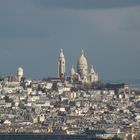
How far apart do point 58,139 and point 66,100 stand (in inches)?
1878

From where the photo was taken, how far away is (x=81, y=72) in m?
150

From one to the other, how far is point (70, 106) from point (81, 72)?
98.9 feet

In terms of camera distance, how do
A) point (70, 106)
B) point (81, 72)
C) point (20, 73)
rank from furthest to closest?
point (20, 73), point (81, 72), point (70, 106)

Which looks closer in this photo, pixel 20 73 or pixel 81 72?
pixel 81 72

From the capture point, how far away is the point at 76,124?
320 feet

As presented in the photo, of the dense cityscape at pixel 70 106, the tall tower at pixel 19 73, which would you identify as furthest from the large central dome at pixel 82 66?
the tall tower at pixel 19 73

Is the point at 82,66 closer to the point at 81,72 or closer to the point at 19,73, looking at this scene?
the point at 81,72

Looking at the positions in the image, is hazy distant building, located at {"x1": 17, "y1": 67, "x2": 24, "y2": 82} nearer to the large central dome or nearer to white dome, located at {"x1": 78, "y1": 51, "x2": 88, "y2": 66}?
the large central dome

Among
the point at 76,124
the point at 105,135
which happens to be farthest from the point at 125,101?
the point at 105,135

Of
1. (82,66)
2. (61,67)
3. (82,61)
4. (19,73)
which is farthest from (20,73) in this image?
(82,66)

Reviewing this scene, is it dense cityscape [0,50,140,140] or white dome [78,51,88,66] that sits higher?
white dome [78,51,88,66]

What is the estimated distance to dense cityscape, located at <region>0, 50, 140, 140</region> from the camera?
8919 cm

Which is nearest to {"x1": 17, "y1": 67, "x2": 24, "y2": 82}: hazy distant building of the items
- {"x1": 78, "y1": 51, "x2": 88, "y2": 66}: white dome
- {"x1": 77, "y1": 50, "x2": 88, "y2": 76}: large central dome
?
{"x1": 77, "y1": 50, "x2": 88, "y2": 76}: large central dome

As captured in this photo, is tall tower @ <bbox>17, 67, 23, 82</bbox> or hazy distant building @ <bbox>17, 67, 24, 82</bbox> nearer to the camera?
tall tower @ <bbox>17, 67, 23, 82</bbox>
